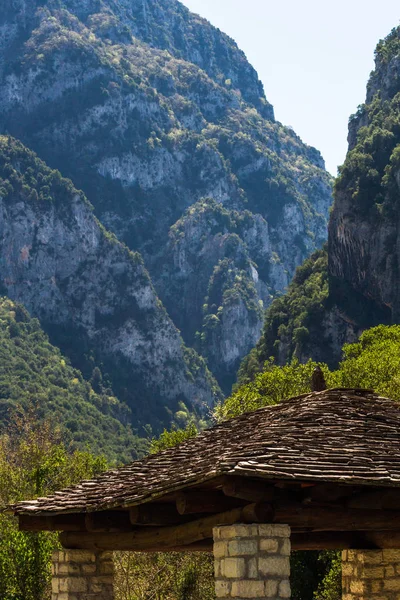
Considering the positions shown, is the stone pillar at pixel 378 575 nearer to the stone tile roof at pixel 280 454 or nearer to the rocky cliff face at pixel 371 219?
the stone tile roof at pixel 280 454

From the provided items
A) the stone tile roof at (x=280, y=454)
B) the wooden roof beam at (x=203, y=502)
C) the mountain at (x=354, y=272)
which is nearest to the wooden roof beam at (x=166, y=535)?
the wooden roof beam at (x=203, y=502)

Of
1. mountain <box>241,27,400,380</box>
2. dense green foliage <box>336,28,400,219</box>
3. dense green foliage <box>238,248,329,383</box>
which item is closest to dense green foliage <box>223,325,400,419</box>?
mountain <box>241,27,400,380</box>

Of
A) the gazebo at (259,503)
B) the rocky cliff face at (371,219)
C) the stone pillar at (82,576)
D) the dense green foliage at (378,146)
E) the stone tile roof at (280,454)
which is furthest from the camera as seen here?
the dense green foliage at (378,146)

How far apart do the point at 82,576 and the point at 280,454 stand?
5168 millimetres

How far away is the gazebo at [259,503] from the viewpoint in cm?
1163

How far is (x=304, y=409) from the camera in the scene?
13.7 meters

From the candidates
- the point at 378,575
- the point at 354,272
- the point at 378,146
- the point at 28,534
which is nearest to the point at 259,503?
the point at 378,575

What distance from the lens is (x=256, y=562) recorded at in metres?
11.9

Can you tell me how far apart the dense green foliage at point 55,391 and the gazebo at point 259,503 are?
133 m

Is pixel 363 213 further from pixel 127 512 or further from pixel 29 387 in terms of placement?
pixel 127 512

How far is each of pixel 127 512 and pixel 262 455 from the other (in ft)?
12.0

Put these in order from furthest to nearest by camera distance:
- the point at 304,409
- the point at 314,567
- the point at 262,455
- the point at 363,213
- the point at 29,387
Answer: the point at 29,387
the point at 363,213
the point at 314,567
the point at 304,409
the point at 262,455

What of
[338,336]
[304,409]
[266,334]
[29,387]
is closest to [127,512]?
[304,409]

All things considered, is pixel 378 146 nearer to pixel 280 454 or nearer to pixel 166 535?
pixel 166 535
